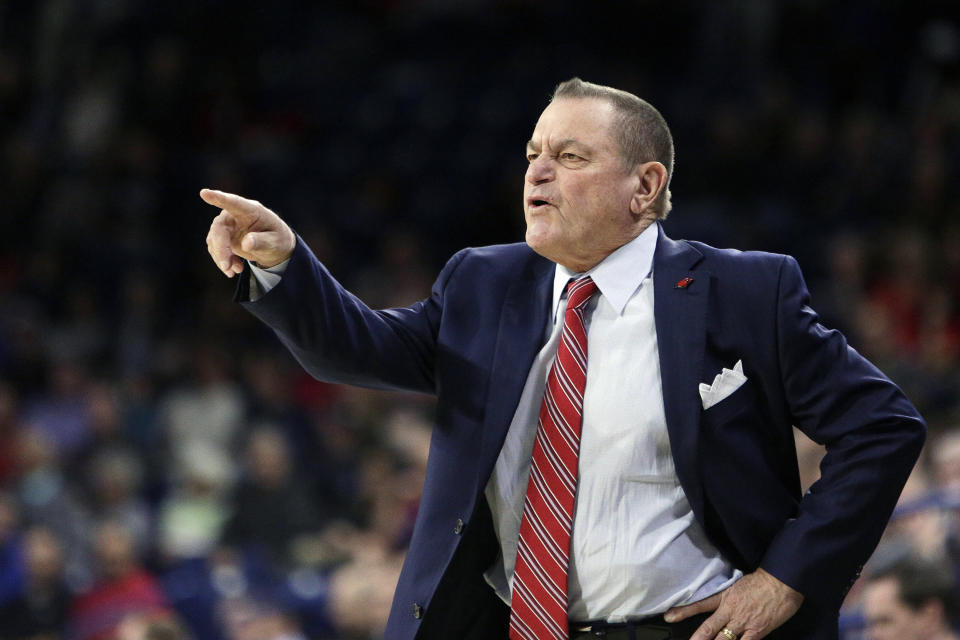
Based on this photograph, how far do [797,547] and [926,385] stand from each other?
3572mm

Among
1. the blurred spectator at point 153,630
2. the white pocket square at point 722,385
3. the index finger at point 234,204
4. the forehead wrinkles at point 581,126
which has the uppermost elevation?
the forehead wrinkles at point 581,126

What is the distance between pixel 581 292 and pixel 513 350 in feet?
0.57

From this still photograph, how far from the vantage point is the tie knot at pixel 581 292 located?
8.12 feet

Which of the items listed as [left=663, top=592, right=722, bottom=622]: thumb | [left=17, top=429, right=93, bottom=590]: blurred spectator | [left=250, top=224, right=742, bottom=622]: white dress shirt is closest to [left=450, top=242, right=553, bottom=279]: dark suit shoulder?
[left=250, top=224, right=742, bottom=622]: white dress shirt

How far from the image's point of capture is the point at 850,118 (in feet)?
25.2

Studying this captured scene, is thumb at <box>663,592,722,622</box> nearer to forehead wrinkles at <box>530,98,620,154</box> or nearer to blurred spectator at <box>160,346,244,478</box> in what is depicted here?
forehead wrinkles at <box>530,98,620,154</box>

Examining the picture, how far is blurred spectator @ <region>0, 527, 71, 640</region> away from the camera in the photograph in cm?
587

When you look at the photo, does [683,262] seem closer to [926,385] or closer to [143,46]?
[926,385]

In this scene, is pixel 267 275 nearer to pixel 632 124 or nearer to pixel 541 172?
pixel 541 172

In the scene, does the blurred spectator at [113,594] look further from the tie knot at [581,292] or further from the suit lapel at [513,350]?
the tie knot at [581,292]

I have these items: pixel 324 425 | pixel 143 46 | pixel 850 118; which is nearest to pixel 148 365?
pixel 324 425

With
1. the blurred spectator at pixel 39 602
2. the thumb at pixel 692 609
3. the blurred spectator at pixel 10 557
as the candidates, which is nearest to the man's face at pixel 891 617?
the thumb at pixel 692 609

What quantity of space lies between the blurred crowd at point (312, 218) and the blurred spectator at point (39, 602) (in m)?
0.01

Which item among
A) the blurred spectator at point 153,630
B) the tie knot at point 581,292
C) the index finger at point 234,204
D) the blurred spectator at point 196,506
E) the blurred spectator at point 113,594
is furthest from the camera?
the blurred spectator at point 196,506
